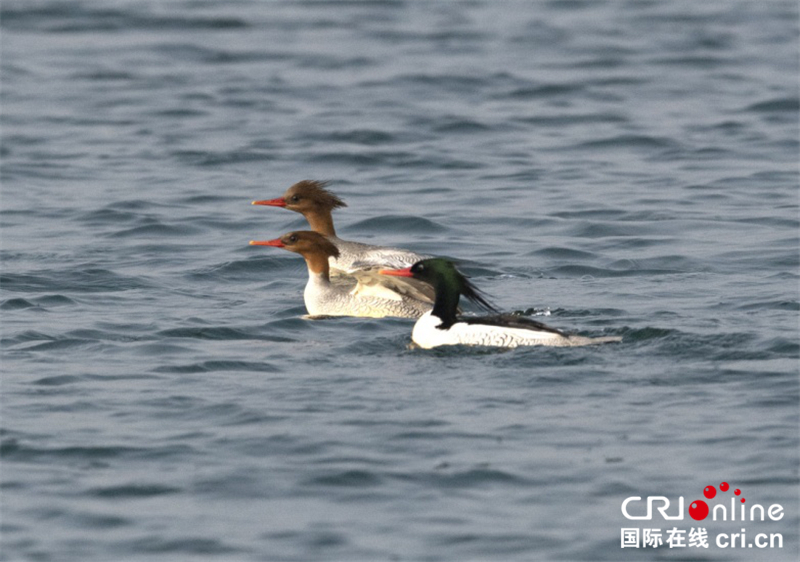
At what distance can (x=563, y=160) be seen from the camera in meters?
20.1

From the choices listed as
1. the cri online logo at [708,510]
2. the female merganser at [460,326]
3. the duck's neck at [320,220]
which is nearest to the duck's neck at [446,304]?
the female merganser at [460,326]

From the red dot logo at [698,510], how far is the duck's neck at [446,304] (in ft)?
10.8

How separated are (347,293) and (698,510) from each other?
526 centimetres

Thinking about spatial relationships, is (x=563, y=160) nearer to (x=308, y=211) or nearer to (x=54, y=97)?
(x=308, y=211)

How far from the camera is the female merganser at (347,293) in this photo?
12016 millimetres

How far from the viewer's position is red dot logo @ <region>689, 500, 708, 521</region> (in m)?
7.51

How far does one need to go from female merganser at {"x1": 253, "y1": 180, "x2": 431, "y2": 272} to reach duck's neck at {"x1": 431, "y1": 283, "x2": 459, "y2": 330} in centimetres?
206

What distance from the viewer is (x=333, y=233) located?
14.6 metres

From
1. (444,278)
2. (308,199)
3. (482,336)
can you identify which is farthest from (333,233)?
(482,336)

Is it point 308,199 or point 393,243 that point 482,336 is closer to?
point 308,199

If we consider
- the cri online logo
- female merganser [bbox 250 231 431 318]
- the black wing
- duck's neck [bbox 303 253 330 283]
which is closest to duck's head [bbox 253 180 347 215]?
female merganser [bbox 250 231 431 318]

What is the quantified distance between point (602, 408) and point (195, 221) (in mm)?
8605

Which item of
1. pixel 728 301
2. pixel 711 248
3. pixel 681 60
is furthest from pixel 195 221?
pixel 681 60

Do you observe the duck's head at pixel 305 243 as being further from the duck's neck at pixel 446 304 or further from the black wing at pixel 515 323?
the black wing at pixel 515 323
